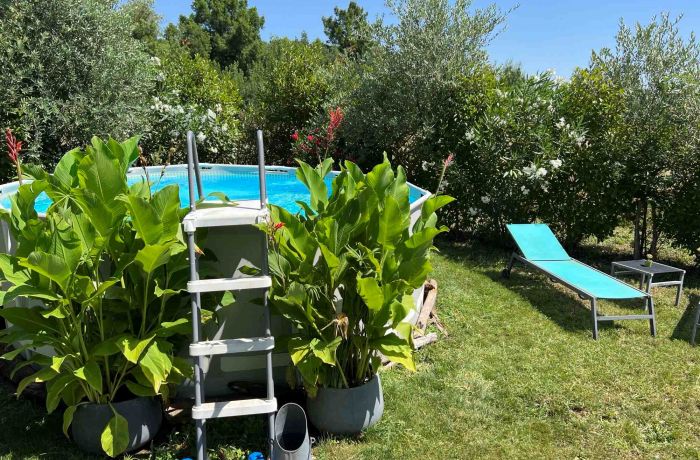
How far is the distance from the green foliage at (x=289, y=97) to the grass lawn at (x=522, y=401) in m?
6.82

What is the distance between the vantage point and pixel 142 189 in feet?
10.8

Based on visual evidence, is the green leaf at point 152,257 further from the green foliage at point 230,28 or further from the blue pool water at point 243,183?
the green foliage at point 230,28

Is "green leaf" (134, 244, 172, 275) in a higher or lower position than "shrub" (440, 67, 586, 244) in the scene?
lower

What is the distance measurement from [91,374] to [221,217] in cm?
111

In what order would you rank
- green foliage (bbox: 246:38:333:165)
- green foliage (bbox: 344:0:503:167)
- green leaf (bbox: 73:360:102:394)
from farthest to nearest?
green foliage (bbox: 246:38:333:165), green foliage (bbox: 344:0:503:167), green leaf (bbox: 73:360:102:394)

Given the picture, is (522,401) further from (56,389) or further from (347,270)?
(56,389)

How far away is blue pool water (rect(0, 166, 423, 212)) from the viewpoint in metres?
9.20

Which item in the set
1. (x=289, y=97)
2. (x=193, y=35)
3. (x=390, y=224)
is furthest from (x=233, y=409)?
(x=193, y=35)

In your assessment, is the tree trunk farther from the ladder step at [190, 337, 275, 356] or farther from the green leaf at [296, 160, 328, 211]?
the ladder step at [190, 337, 275, 356]

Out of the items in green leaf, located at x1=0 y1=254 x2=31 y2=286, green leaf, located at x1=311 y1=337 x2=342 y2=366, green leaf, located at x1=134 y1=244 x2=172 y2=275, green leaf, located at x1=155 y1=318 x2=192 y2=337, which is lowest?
green leaf, located at x1=311 y1=337 x2=342 y2=366

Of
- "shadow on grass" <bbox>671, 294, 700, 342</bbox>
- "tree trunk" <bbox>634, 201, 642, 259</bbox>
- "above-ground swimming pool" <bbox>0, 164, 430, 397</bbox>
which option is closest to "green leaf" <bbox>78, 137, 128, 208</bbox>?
"above-ground swimming pool" <bbox>0, 164, 430, 397</bbox>

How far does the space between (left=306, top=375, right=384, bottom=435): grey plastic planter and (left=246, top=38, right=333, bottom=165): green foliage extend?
808 cm

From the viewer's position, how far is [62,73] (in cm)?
772

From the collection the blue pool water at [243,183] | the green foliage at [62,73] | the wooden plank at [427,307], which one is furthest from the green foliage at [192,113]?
the wooden plank at [427,307]
